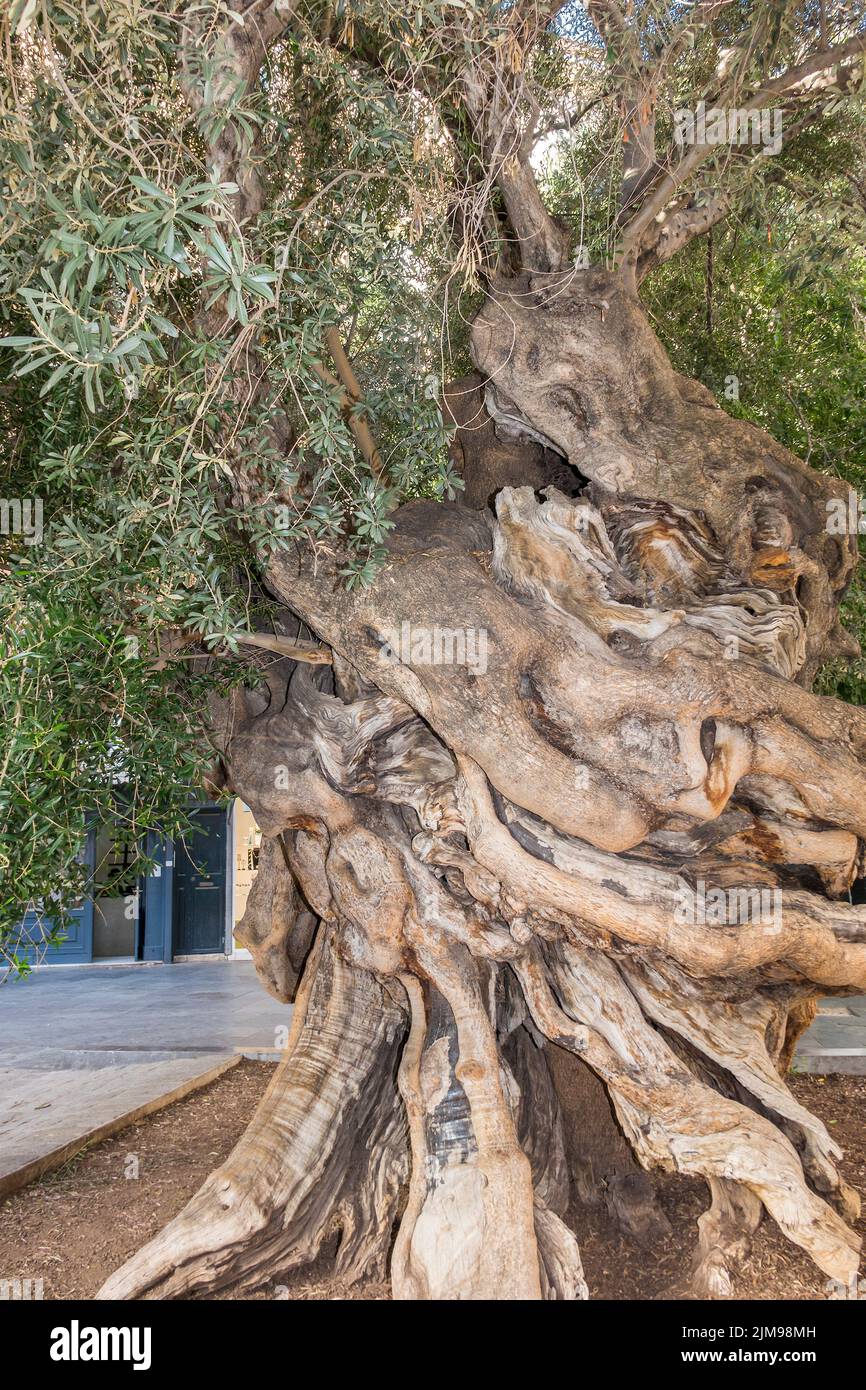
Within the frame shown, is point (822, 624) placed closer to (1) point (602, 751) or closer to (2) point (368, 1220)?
A: (1) point (602, 751)

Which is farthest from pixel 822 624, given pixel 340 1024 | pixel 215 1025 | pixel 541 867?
pixel 215 1025

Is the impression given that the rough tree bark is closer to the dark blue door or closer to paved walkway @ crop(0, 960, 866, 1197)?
paved walkway @ crop(0, 960, 866, 1197)

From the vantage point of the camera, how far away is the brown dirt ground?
4.36 metres

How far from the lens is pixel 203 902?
17.1 meters

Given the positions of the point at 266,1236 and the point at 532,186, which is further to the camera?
the point at 532,186

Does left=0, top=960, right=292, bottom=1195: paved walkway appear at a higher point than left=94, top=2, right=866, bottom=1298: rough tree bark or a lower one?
lower

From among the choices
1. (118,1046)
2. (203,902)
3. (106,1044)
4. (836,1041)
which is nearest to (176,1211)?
(118,1046)

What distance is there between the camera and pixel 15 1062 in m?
9.18

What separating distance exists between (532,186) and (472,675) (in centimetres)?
265

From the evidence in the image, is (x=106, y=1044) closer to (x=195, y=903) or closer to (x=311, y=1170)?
(x=311, y=1170)

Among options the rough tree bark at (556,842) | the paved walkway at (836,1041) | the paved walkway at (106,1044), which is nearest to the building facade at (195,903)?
the paved walkway at (106,1044)

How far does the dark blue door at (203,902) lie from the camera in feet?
55.9

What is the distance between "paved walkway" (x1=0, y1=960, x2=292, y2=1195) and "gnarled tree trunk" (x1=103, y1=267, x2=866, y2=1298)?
2682 mm

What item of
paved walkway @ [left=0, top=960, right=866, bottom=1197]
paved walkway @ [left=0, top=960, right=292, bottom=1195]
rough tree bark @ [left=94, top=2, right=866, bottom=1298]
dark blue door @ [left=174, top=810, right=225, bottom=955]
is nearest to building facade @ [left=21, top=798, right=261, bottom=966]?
dark blue door @ [left=174, top=810, right=225, bottom=955]
